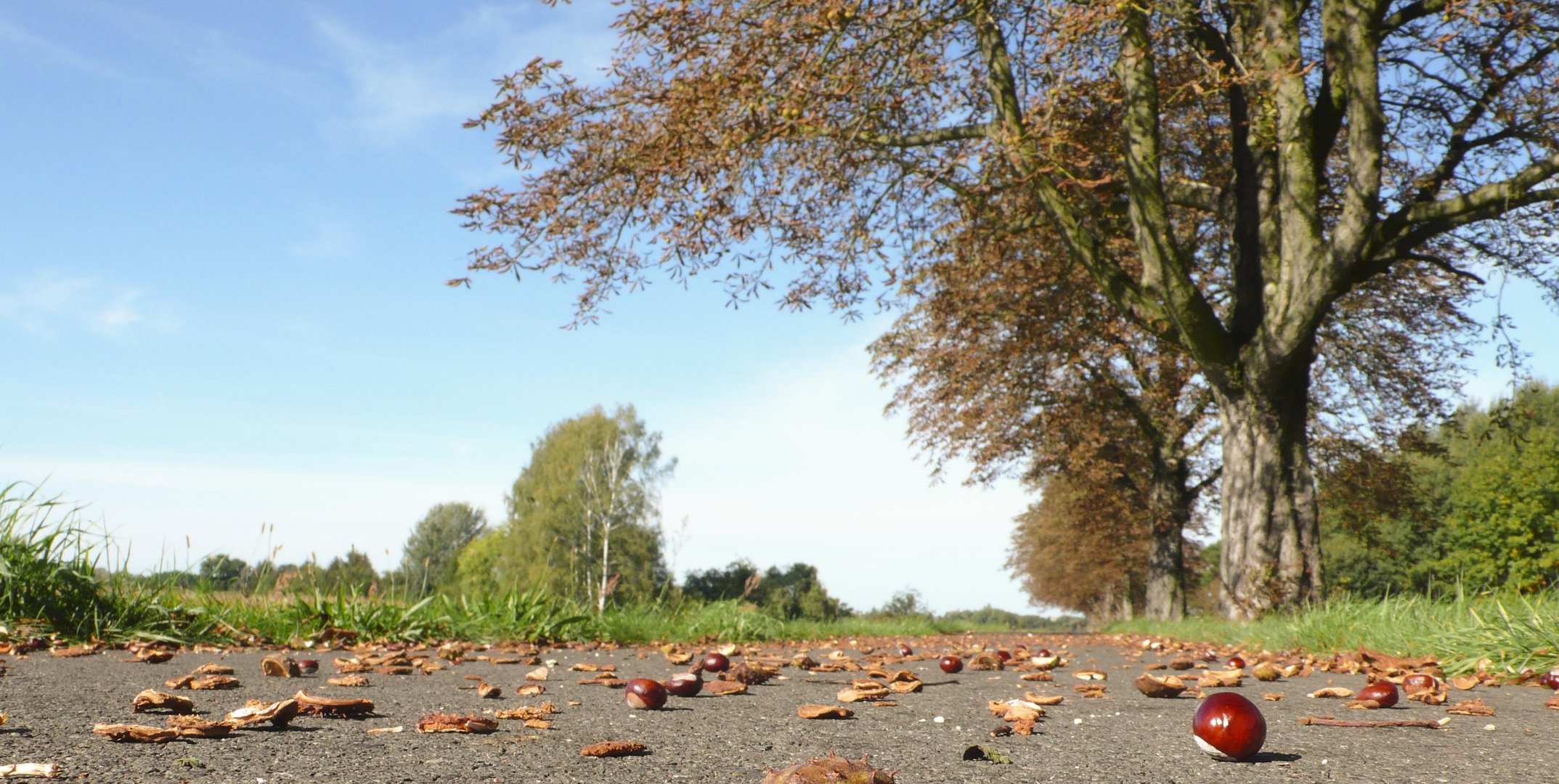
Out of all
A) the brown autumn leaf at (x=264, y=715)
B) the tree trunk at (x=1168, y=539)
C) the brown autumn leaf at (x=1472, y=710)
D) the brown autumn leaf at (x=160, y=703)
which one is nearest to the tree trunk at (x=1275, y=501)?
the brown autumn leaf at (x=1472, y=710)

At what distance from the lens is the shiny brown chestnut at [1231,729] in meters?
2.35

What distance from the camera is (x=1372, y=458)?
18.0 metres

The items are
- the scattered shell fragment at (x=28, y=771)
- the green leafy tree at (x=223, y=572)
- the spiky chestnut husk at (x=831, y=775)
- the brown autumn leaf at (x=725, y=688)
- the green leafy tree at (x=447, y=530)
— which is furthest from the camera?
the green leafy tree at (x=447, y=530)

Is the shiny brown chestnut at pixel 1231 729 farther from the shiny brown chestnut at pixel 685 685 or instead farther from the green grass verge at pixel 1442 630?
the green grass verge at pixel 1442 630

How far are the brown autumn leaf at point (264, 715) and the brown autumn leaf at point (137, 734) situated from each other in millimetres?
165

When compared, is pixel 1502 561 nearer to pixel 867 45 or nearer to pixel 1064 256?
pixel 1064 256

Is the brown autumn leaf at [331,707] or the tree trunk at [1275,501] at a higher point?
the tree trunk at [1275,501]

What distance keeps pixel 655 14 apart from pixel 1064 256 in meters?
8.10

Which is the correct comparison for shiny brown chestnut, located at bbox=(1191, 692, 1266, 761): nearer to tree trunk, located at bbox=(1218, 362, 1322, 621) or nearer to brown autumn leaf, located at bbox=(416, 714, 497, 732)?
brown autumn leaf, located at bbox=(416, 714, 497, 732)

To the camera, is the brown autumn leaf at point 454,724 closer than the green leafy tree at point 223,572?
Yes

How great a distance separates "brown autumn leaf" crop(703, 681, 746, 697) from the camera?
355 centimetres

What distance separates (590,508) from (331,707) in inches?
1408

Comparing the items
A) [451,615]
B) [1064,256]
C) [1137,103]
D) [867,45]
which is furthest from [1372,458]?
[451,615]

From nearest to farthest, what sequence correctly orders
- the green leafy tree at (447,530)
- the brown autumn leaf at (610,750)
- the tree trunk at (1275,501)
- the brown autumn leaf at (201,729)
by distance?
the brown autumn leaf at (610,750) < the brown autumn leaf at (201,729) < the tree trunk at (1275,501) < the green leafy tree at (447,530)
